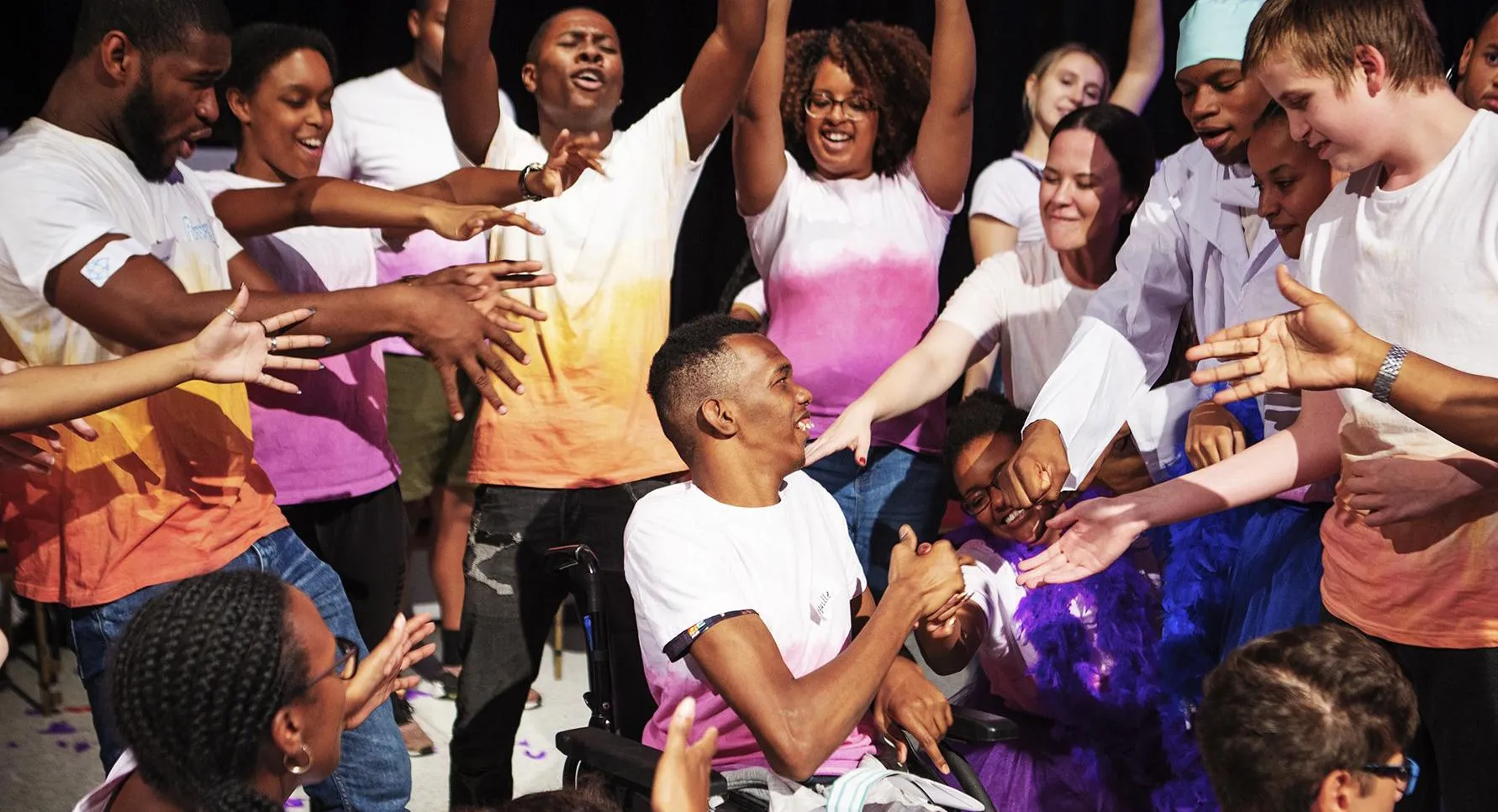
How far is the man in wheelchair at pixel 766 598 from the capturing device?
2.03 m

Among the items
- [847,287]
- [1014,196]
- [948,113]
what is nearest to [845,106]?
[948,113]

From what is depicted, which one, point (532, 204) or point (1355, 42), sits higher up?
point (1355, 42)

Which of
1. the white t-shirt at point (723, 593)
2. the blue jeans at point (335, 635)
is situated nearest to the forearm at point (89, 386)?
the blue jeans at point (335, 635)

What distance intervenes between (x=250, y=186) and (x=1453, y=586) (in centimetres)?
236

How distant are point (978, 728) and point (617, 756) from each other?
0.54 meters

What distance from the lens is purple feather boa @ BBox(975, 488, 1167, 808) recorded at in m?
2.56

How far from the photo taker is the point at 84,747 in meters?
3.48

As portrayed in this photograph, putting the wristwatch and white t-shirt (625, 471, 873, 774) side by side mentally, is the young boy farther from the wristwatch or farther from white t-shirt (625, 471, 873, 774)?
the wristwatch

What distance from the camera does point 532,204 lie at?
2977 millimetres

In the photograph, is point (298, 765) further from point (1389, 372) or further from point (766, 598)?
point (1389, 372)

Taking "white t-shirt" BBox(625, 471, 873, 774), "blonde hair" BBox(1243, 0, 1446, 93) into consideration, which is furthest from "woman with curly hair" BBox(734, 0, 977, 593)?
"blonde hair" BBox(1243, 0, 1446, 93)

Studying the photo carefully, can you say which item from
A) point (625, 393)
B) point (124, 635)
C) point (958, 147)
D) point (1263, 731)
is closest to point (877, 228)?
point (958, 147)

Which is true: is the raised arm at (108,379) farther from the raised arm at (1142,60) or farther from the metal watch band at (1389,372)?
the raised arm at (1142,60)

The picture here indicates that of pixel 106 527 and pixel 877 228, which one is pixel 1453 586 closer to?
pixel 877 228
